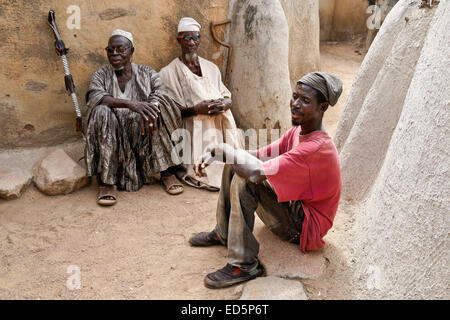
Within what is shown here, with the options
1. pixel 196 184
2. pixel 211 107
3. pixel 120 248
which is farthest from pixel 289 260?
pixel 211 107

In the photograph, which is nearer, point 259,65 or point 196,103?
point 196,103

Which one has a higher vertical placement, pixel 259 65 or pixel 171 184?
pixel 259 65

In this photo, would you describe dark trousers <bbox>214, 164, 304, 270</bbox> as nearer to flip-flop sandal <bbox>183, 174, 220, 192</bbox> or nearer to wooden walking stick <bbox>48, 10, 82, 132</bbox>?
flip-flop sandal <bbox>183, 174, 220, 192</bbox>

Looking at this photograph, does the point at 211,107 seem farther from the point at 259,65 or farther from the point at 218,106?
the point at 259,65

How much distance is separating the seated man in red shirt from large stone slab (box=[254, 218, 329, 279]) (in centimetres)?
6

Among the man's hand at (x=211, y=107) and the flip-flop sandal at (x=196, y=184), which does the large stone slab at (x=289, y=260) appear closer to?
the flip-flop sandal at (x=196, y=184)

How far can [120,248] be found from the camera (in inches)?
117

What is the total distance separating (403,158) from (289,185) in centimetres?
65

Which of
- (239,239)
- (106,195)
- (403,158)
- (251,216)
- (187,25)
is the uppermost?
(187,25)

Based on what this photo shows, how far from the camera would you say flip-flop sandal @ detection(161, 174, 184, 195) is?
3.75 metres

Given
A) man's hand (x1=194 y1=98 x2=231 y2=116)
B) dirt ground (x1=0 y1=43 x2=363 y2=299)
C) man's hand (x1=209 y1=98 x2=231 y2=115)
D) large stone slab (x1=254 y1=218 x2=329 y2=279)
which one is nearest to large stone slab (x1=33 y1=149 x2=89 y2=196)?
dirt ground (x1=0 y1=43 x2=363 y2=299)

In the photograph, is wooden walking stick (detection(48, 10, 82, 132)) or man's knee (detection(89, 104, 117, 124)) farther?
wooden walking stick (detection(48, 10, 82, 132))

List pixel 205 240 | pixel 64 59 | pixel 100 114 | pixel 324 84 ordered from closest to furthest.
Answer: pixel 324 84
pixel 205 240
pixel 100 114
pixel 64 59

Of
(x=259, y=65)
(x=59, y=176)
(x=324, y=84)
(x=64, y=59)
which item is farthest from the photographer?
(x=259, y=65)
